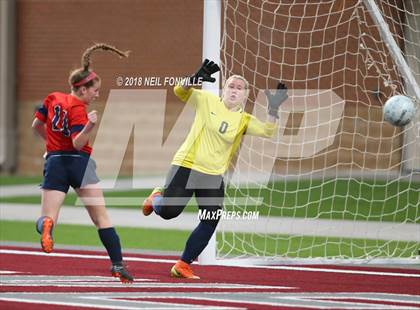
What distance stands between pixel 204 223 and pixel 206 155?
0.60 m

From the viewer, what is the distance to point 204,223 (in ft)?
35.0

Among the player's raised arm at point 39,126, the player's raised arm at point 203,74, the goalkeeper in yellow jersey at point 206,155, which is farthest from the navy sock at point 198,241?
the player's raised arm at point 39,126

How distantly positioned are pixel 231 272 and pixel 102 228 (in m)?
1.63

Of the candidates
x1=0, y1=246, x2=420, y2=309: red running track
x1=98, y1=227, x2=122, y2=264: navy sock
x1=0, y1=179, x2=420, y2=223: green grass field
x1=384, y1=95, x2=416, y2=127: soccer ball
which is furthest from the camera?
x1=0, y1=179, x2=420, y2=223: green grass field

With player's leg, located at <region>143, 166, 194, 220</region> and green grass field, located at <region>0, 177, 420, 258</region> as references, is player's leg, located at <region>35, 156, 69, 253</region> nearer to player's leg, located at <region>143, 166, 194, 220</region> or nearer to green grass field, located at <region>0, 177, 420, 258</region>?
player's leg, located at <region>143, 166, 194, 220</region>

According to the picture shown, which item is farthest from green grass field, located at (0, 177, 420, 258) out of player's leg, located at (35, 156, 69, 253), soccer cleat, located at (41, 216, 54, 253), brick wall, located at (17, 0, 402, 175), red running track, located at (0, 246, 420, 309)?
soccer cleat, located at (41, 216, 54, 253)

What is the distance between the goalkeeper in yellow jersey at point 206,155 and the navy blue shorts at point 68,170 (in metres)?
0.99

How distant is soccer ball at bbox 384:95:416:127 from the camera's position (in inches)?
426

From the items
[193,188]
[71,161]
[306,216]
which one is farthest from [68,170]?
[306,216]

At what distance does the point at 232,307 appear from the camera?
8352 millimetres

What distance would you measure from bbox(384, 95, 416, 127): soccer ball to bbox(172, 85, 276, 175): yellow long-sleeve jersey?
1067 mm

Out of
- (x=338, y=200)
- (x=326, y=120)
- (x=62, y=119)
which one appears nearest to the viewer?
(x=62, y=119)

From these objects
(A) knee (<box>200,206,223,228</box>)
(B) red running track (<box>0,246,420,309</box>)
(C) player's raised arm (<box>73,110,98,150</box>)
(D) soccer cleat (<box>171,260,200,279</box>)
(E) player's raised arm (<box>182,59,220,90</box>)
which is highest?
(E) player's raised arm (<box>182,59,220,90</box>)

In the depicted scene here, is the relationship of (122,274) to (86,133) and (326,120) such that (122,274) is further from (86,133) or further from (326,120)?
(326,120)
